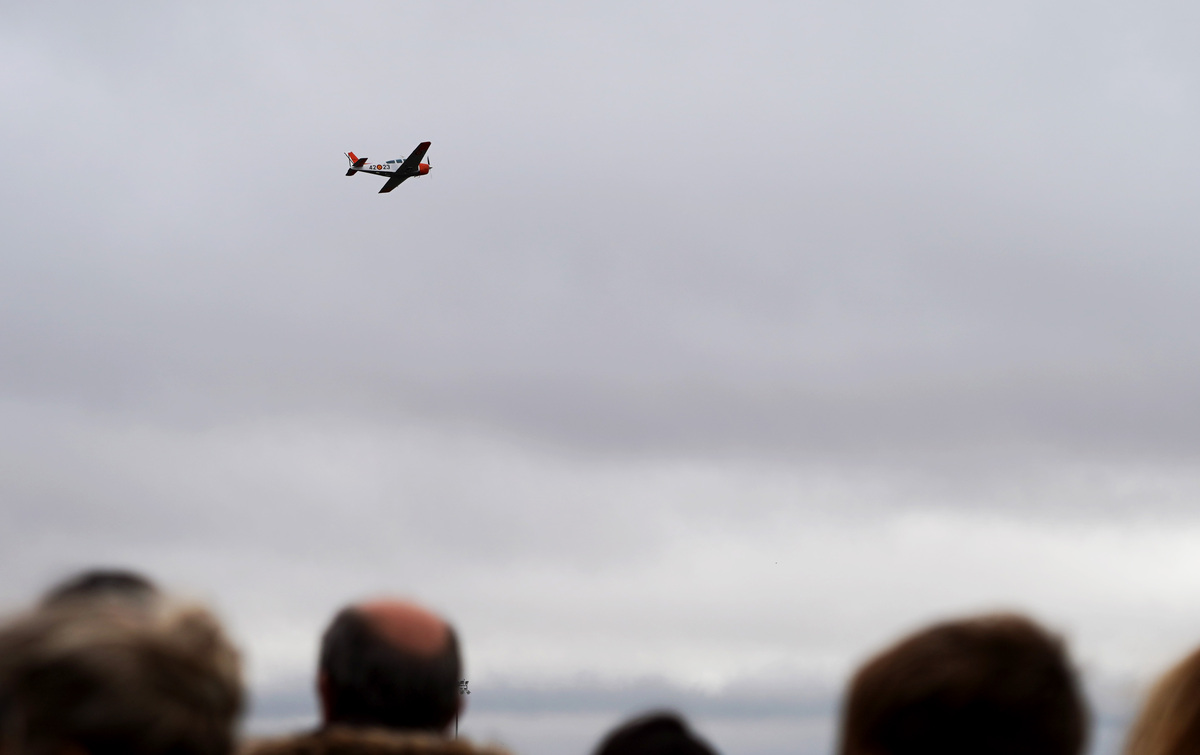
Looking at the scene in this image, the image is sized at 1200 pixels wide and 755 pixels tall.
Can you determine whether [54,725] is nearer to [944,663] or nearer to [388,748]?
[388,748]

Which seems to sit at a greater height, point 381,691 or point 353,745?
point 381,691

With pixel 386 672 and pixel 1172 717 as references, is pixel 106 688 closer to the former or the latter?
pixel 386 672

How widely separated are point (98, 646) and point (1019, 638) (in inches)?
141

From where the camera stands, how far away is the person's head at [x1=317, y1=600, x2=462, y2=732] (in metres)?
6.55

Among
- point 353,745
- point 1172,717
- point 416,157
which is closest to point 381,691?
point 353,745

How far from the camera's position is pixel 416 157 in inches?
→ 3214

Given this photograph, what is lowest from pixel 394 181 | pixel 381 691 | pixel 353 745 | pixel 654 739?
pixel 654 739

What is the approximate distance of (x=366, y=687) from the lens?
654cm

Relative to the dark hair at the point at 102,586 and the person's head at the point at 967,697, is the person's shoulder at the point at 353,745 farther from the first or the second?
the person's head at the point at 967,697

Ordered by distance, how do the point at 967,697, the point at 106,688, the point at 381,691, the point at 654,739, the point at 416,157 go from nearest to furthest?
the point at 106,688
the point at 967,697
the point at 381,691
the point at 654,739
the point at 416,157

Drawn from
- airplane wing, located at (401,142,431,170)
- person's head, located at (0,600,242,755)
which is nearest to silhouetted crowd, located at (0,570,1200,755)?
person's head, located at (0,600,242,755)

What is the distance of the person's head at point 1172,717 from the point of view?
576 cm

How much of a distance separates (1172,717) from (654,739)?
2.65 metres

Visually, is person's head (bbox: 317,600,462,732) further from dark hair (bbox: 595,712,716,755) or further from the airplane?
the airplane
